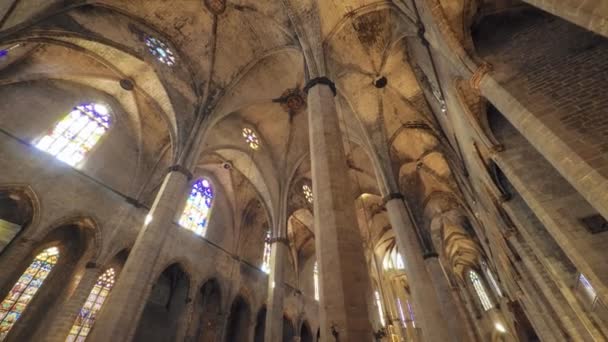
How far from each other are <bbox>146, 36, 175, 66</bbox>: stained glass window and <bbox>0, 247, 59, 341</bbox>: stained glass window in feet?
26.7

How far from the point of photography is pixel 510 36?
642 cm

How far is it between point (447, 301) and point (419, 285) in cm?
239

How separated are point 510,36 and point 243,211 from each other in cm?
1404

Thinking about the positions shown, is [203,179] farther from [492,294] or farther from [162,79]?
[492,294]

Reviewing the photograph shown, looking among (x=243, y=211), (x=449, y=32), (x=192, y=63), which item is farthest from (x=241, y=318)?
(x=449, y=32)

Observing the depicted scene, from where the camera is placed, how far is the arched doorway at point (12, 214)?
8266mm

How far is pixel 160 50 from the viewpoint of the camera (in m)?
10.6

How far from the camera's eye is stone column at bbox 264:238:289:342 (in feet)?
33.1

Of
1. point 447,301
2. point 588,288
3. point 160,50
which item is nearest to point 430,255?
point 447,301

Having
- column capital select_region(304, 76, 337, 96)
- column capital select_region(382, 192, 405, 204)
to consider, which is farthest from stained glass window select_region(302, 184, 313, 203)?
column capital select_region(304, 76, 337, 96)

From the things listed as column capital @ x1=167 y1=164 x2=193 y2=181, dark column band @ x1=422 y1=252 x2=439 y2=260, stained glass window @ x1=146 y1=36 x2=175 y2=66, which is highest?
stained glass window @ x1=146 y1=36 x2=175 y2=66

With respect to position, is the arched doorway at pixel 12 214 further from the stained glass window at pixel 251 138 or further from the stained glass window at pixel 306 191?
the stained glass window at pixel 306 191

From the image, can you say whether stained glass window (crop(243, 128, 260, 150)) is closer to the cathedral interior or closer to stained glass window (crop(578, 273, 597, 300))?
the cathedral interior

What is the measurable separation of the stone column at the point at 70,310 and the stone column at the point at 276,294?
627 cm
